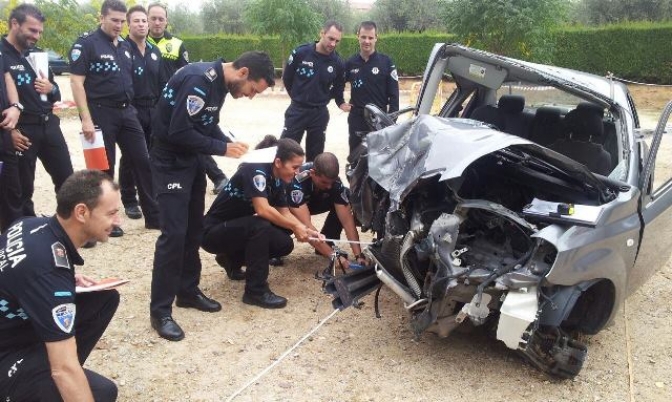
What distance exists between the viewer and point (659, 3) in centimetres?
2452

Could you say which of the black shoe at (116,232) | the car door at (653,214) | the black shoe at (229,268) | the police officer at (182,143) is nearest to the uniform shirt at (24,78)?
the black shoe at (116,232)

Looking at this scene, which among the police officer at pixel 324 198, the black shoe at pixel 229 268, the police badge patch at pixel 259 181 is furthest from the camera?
the black shoe at pixel 229 268

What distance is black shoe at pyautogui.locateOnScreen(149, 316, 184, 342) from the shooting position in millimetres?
3637

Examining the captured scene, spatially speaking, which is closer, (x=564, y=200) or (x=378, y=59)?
(x=564, y=200)

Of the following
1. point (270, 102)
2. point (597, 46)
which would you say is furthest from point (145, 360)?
point (597, 46)

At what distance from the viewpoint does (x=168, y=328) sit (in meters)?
3.66

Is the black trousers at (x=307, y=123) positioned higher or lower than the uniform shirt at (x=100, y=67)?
lower

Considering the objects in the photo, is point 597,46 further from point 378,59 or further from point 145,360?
point 145,360

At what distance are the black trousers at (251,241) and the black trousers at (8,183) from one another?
1.66 meters

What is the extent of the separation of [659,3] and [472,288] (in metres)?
26.3

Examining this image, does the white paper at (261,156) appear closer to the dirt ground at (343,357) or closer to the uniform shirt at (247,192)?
the uniform shirt at (247,192)

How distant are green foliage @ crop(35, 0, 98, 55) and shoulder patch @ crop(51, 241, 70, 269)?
13.6 metres

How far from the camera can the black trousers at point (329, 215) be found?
15.8ft

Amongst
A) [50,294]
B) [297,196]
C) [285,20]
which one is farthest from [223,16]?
[50,294]
